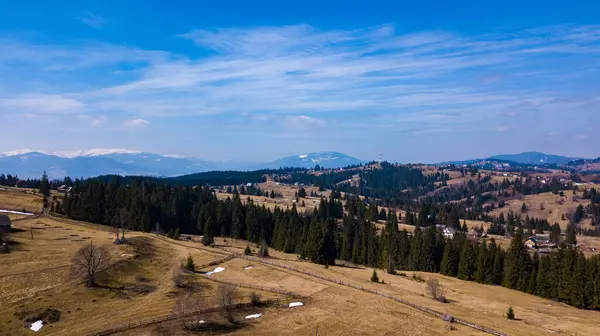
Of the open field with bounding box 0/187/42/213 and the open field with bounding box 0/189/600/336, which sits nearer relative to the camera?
the open field with bounding box 0/189/600/336

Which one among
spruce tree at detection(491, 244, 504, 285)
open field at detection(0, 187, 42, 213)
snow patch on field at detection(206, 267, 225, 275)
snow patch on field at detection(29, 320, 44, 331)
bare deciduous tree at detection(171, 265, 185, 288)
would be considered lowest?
spruce tree at detection(491, 244, 504, 285)

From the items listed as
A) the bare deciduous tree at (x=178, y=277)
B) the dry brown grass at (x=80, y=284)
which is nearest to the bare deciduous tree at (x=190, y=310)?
the dry brown grass at (x=80, y=284)

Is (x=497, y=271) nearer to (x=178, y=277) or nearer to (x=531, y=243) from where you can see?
(x=178, y=277)

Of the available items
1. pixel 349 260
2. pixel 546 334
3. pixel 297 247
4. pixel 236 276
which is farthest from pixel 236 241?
pixel 546 334

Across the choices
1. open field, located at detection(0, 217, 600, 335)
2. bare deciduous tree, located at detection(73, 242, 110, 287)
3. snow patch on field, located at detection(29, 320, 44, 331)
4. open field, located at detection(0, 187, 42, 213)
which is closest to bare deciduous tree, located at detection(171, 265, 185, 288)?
open field, located at detection(0, 217, 600, 335)

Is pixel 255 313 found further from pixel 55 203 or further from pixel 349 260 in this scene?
pixel 55 203

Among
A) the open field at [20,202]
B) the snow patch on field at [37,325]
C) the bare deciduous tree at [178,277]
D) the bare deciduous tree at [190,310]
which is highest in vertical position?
the open field at [20,202]

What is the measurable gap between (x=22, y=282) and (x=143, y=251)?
1068 inches

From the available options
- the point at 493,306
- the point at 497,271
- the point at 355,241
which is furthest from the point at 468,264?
the point at 493,306

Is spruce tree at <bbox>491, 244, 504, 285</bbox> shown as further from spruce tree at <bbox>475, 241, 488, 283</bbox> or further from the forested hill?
spruce tree at <bbox>475, 241, 488, 283</bbox>

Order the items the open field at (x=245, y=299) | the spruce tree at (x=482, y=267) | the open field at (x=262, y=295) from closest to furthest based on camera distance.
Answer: the open field at (x=245, y=299) < the open field at (x=262, y=295) < the spruce tree at (x=482, y=267)

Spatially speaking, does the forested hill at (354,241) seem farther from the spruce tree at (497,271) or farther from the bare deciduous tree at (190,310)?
the bare deciduous tree at (190,310)

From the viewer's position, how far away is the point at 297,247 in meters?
135

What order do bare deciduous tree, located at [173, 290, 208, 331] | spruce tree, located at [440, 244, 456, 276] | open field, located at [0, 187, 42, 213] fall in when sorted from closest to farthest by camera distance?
bare deciduous tree, located at [173, 290, 208, 331] → spruce tree, located at [440, 244, 456, 276] → open field, located at [0, 187, 42, 213]
